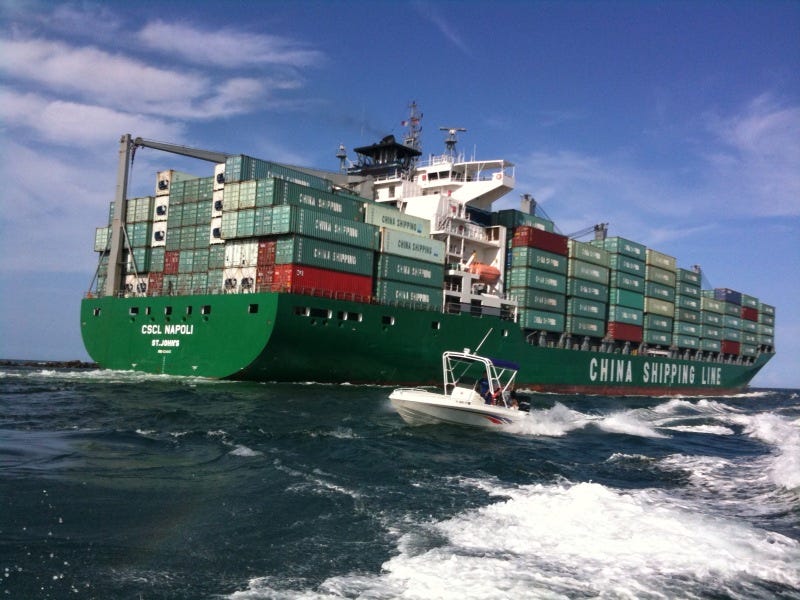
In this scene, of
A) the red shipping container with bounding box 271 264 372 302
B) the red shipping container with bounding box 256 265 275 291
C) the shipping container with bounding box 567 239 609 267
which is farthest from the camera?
the shipping container with bounding box 567 239 609 267

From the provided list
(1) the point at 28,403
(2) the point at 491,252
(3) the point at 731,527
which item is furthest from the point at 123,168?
(3) the point at 731,527

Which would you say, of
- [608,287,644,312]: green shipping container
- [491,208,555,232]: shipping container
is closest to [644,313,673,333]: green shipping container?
[608,287,644,312]: green shipping container

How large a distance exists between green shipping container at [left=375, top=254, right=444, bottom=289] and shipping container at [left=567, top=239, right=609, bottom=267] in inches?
639

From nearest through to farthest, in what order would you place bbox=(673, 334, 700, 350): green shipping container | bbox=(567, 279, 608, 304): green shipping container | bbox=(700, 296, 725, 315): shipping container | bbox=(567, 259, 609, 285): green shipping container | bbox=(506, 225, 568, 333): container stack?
bbox=(506, 225, 568, 333): container stack < bbox=(567, 279, 608, 304): green shipping container < bbox=(567, 259, 609, 285): green shipping container < bbox=(673, 334, 700, 350): green shipping container < bbox=(700, 296, 725, 315): shipping container

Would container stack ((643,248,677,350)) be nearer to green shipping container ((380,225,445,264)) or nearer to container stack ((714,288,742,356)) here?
container stack ((714,288,742,356))

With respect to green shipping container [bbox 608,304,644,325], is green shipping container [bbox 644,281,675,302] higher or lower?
higher

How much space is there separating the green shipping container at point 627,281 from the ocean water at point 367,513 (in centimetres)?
3930

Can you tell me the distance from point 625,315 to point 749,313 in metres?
32.5

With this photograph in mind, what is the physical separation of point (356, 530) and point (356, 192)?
39282 millimetres

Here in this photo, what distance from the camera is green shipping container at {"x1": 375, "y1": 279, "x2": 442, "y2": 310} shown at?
38438mm

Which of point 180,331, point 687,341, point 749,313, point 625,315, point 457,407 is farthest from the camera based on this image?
point 749,313

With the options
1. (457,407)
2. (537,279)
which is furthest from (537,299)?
(457,407)

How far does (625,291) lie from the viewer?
58.8m

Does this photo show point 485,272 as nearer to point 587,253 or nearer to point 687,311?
point 587,253
